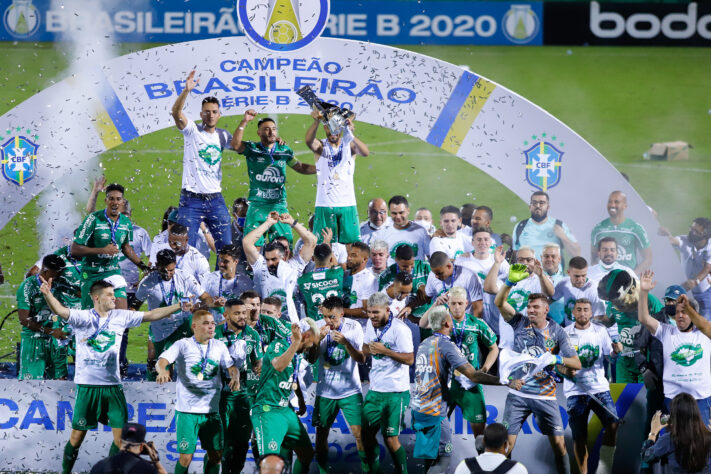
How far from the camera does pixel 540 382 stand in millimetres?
9547

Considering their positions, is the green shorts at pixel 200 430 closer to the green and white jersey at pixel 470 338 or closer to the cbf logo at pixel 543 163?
the green and white jersey at pixel 470 338

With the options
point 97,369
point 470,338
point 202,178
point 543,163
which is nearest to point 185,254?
point 202,178

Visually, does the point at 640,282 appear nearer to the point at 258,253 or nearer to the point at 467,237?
the point at 467,237

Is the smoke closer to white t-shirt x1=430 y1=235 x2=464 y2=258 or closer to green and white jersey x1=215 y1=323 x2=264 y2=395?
white t-shirt x1=430 y1=235 x2=464 y2=258

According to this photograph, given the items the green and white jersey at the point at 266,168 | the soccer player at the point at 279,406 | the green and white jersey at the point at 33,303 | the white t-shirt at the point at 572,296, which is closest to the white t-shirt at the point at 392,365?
the soccer player at the point at 279,406

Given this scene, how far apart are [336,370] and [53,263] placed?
2.90m

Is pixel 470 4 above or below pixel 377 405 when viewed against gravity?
above

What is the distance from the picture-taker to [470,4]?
22625mm

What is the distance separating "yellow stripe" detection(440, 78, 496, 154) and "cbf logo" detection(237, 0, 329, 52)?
1.69 metres

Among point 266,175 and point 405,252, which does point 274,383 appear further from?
point 266,175

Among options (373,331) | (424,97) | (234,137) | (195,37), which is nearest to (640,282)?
(373,331)

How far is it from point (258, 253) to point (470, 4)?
43.9 feet

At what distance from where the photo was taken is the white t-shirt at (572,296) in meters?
10.4

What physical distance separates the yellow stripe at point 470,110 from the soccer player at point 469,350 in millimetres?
2748
